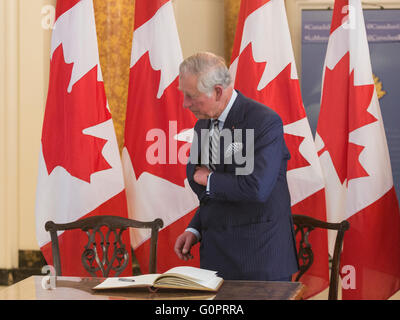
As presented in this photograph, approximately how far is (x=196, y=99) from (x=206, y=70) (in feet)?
0.44

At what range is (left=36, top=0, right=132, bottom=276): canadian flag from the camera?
3637 millimetres

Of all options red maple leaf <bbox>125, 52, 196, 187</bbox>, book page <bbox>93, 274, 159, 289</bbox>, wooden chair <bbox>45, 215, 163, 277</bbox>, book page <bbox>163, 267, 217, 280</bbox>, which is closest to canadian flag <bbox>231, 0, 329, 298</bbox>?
red maple leaf <bbox>125, 52, 196, 187</bbox>

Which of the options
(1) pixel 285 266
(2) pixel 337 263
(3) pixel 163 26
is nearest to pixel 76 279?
(1) pixel 285 266

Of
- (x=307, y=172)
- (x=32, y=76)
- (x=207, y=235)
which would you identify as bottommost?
(x=207, y=235)

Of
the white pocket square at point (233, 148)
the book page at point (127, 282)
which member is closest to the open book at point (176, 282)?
the book page at point (127, 282)

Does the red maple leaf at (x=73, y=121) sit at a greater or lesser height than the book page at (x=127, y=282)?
greater

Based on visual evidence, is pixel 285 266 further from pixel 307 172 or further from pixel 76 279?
pixel 307 172

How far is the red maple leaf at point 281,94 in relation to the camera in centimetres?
361

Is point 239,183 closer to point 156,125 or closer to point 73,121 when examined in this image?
point 156,125

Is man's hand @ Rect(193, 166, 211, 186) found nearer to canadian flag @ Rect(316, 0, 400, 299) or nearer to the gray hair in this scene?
the gray hair

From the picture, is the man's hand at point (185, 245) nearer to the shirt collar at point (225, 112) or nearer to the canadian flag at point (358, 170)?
the shirt collar at point (225, 112)

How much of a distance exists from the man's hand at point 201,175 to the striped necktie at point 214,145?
53mm
